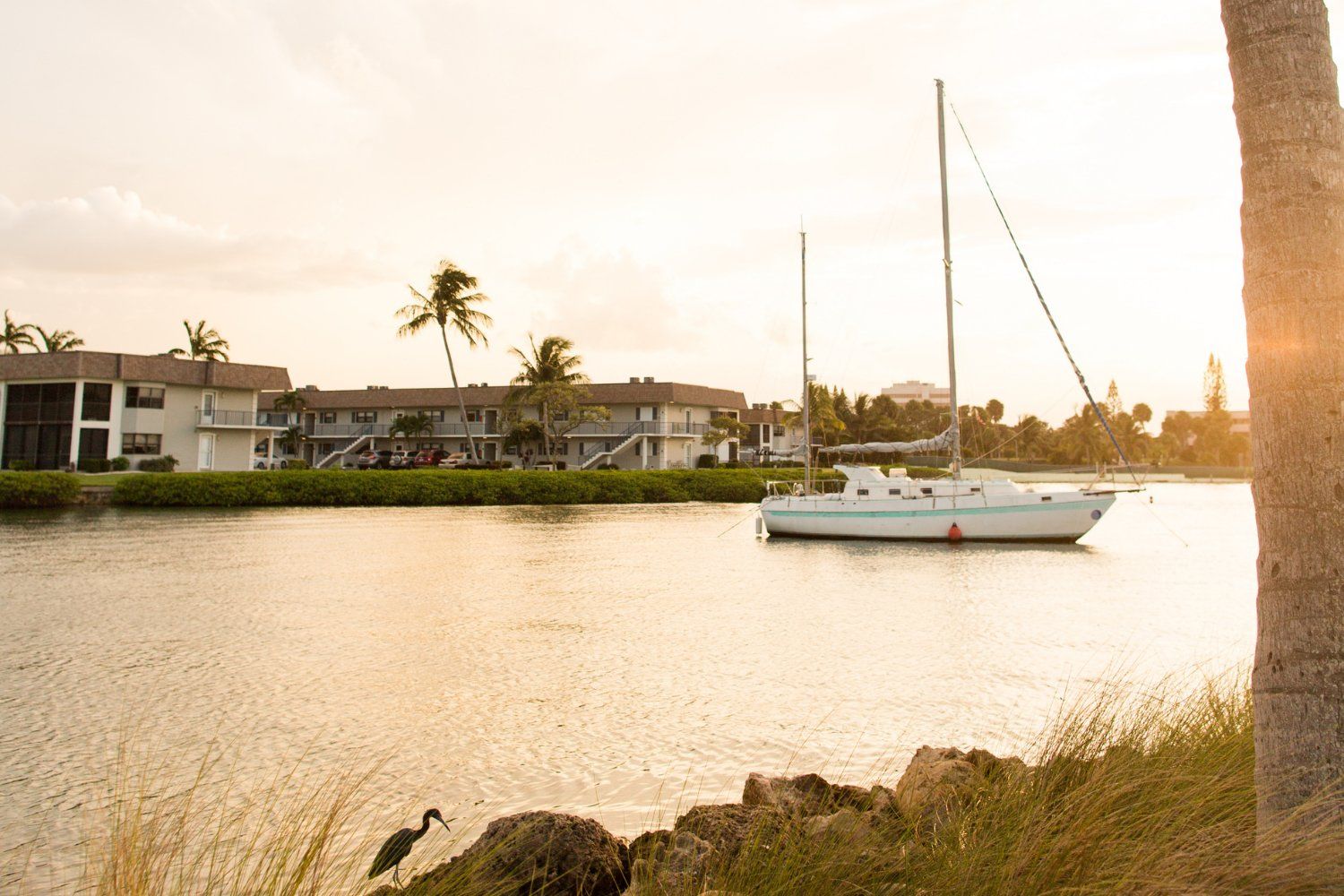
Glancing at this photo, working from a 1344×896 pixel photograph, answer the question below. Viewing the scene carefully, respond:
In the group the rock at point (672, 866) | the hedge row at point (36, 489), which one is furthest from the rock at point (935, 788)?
the hedge row at point (36, 489)

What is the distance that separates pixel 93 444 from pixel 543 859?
57283 millimetres

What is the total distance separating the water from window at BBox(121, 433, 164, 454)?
31.4 metres

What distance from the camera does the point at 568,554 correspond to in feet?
81.6

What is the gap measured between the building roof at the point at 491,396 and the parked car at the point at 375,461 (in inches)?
260

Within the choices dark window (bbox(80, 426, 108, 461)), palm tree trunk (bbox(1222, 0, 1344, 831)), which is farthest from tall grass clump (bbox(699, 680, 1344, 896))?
dark window (bbox(80, 426, 108, 461))

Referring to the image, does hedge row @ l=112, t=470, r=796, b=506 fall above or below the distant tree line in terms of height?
below

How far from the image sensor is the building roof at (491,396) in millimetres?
72812

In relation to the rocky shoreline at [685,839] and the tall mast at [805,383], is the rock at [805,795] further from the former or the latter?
the tall mast at [805,383]

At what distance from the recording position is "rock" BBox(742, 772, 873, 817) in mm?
4852

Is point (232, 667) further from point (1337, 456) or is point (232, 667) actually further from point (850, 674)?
point (1337, 456)

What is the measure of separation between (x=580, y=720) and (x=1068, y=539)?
23228 mm

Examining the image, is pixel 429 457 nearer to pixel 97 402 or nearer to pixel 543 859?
pixel 97 402

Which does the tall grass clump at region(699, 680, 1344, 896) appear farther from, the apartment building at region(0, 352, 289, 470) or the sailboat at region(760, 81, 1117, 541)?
the apartment building at region(0, 352, 289, 470)

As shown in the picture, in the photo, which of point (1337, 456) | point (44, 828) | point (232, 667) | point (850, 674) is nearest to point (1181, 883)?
point (1337, 456)
